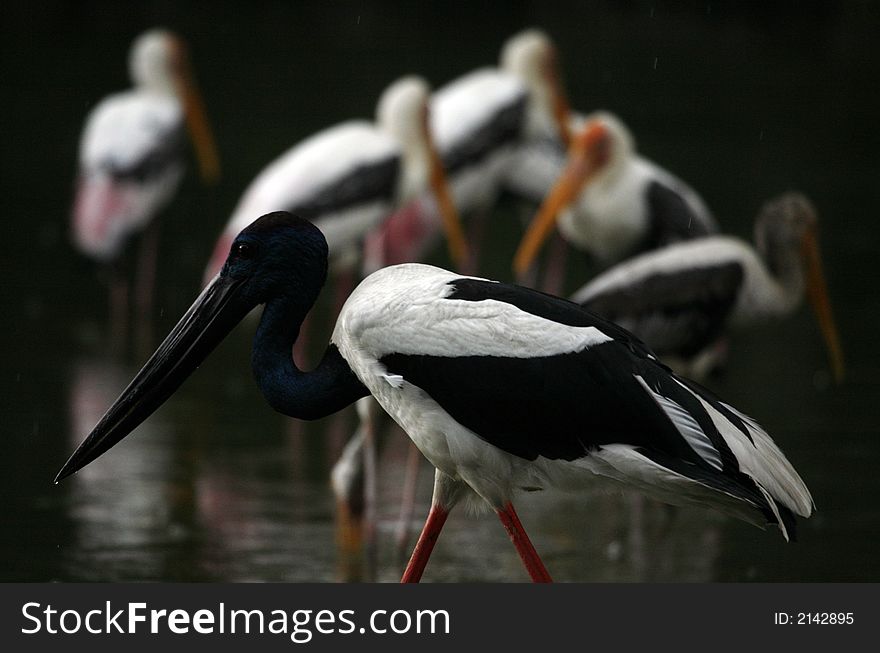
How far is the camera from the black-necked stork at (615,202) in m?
8.03

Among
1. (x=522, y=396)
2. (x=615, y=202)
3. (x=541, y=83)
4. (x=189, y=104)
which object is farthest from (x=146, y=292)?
(x=522, y=396)

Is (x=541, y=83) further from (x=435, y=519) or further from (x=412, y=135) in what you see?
(x=435, y=519)

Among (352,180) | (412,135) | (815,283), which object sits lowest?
(815,283)

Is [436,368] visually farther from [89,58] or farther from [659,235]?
[89,58]

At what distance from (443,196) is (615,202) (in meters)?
1.27

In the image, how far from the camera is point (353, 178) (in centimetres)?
837

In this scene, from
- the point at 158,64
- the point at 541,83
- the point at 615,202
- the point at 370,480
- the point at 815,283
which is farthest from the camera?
the point at 158,64

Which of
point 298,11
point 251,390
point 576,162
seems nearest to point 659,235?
point 576,162

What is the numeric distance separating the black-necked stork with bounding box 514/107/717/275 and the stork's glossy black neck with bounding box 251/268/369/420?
144 inches

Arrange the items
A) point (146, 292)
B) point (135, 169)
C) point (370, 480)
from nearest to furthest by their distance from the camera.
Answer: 1. point (370, 480)
2. point (146, 292)
3. point (135, 169)

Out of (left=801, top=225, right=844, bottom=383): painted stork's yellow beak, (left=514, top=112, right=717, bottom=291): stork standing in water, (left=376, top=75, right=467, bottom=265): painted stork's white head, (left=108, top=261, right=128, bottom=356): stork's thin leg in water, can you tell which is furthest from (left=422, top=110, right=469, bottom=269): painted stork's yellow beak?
(left=801, top=225, right=844, bottom=383): painted stork's yellow beak

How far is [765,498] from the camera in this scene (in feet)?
13.2

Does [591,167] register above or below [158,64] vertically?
below

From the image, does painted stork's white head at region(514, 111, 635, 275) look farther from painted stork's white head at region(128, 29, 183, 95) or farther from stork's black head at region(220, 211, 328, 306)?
painted stork's white head at region(128, 29, 183, 95)
